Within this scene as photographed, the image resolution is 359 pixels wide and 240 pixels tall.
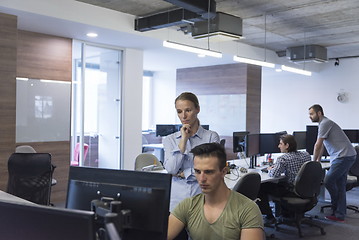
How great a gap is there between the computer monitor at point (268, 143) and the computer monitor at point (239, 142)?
0.87 feet

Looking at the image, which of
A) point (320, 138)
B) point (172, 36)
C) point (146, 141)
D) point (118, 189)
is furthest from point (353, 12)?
point (146, 141)

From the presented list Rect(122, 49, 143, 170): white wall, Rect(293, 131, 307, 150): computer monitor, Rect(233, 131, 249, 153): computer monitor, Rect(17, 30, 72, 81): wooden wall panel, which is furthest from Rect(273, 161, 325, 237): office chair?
Rect(17, 30, 72, 81): wooden wall panel

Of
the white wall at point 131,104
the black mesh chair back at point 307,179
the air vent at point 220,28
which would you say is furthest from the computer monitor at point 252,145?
the white wall at point 131,104

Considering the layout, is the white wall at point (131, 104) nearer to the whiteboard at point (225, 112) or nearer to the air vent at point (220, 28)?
the air vent at point (220, 28)

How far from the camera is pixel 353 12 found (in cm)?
591

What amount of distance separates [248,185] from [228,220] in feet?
6.02

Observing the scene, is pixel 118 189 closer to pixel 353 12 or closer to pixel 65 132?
pixel 65 132

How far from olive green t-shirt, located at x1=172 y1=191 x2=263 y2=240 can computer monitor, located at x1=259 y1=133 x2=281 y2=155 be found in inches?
158

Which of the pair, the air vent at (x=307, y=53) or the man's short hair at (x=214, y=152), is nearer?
the man's short hair at (x=214, y=152)

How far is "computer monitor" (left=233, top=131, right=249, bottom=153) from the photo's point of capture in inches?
229

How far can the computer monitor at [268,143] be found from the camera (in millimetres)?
A: 5910

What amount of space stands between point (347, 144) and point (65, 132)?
14.8ft

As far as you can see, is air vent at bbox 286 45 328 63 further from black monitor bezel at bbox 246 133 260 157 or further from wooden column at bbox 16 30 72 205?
wooden column at bbox 16 30 72 205

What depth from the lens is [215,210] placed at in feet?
6.50
